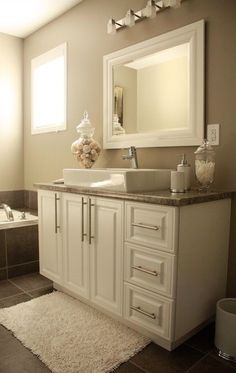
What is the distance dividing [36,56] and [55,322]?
289 cm

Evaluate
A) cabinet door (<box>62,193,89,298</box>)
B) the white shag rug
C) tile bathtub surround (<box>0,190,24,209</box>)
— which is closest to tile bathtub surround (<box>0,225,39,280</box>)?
the white shag rug

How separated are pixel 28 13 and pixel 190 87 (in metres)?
2.08

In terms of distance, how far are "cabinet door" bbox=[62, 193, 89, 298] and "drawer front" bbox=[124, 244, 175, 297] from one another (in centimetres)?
40

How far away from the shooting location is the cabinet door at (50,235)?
2.26 m

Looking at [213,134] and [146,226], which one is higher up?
[213,134]

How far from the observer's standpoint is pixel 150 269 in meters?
1.63

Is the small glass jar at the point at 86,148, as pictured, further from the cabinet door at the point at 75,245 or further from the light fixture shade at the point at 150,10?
the light fixture shade at the point at 150,10

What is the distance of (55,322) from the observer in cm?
190

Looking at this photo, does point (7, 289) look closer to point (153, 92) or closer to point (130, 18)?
point (153, 92)

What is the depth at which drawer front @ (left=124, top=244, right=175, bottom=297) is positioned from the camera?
1.54m

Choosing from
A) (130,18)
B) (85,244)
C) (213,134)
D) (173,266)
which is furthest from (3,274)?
(130,18)

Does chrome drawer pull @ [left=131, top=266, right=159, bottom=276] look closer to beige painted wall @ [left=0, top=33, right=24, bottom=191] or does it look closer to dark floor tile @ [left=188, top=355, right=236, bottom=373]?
dark floor tile @ [left=188, top=355, right=236, bottom=373]

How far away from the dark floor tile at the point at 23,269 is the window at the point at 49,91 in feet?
4.55

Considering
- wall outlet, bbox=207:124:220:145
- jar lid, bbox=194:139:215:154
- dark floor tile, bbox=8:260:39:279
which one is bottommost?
dark floor tile, bbox=8:260:39:279
